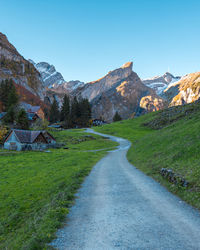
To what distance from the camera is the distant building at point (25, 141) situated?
46.8 meters

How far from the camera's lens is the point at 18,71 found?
6654 inches

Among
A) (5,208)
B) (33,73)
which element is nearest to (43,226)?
(5,208)

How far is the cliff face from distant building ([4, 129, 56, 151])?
117 metres

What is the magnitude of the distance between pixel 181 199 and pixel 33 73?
209397 millimetres

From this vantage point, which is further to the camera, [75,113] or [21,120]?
[75,113]

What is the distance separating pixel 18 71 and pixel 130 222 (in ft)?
632

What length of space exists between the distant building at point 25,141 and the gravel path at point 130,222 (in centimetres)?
4126

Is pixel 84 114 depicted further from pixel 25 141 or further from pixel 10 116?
pixel 25 141

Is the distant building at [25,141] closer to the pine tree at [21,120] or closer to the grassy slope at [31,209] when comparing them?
the pine tree at [21,120]

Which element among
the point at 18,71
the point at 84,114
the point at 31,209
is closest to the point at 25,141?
the point at 31,209

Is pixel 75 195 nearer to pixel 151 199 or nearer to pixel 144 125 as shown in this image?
pixel 151 199

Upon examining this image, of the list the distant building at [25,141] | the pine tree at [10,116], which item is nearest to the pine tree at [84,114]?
the pine tree at [10,116]

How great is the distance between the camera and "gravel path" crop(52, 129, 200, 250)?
552cm

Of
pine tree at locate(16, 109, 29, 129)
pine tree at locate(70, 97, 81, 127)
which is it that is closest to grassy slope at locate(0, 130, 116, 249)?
pine tree at locate(16, 109, 29, 129)
